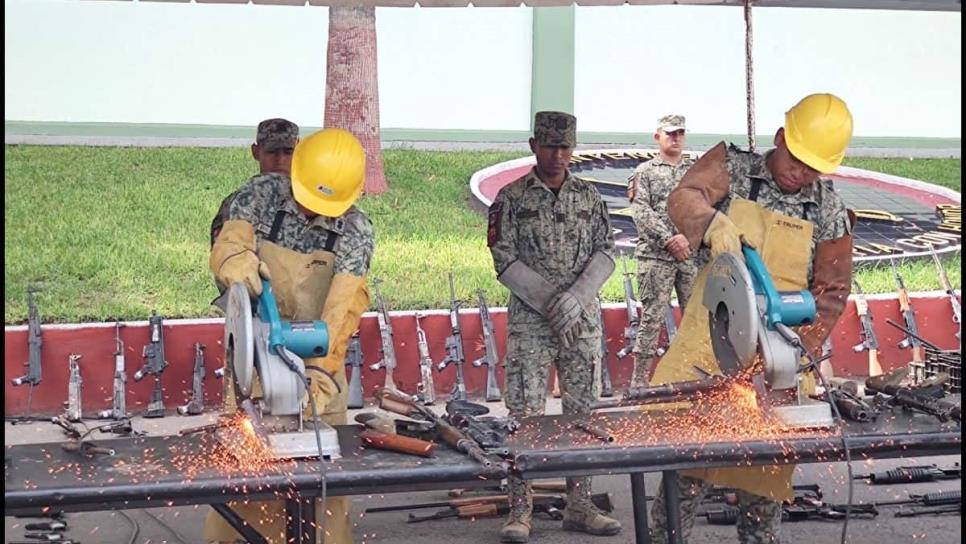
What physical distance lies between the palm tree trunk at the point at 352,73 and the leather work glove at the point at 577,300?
24.4 ft

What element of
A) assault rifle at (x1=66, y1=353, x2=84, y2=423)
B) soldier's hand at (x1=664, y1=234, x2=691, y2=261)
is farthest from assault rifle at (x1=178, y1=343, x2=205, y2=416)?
soldier's hand at (x1=664, y1=234, x2=691, y2=261)

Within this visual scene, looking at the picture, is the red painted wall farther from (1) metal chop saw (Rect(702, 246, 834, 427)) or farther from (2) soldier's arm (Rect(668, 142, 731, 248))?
(1) metal chop saw (Rect(702, 246, 834, 427))

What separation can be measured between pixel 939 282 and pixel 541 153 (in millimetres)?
6667

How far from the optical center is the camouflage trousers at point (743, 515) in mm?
5516

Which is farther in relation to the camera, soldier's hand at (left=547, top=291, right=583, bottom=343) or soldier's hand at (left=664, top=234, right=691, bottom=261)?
soldier's hand at (left=664, top=234, right=691, bottom=261)

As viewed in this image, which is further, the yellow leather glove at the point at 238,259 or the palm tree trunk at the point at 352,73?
the palm tree trunk at the point at 352,73

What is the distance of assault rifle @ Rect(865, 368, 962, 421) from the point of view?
5227 millimetres

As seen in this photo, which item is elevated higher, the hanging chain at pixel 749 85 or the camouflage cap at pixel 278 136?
the hanging chain at pixel 749 85

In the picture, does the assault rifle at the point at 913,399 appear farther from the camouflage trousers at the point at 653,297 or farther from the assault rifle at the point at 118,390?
the assault rifle at the point at 118,390

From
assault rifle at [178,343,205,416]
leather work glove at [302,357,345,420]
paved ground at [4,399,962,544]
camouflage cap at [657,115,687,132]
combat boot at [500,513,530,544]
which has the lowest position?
paved ground at [4,399,962,544]

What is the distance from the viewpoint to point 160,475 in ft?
14.5

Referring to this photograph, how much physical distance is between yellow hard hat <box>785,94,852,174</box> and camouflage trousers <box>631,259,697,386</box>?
3.93 metres

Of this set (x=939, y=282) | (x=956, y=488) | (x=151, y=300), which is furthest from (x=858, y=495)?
(x=151, y=300)

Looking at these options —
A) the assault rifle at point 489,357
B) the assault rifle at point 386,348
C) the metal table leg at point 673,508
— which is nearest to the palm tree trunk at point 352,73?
the assault rifle at point 489,357
